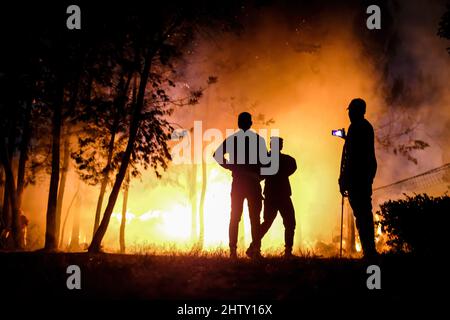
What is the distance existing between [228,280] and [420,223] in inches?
202

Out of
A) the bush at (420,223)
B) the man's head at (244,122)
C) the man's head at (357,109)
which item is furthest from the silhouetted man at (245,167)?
the bush at (420,223)

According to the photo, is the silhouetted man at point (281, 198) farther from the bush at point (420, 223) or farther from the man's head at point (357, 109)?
the bush at point (420, 223)

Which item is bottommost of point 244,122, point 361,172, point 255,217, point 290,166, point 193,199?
point 255,217

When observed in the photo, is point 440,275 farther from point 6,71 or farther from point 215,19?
point 6,71

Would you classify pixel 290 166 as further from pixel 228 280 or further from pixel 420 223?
pixel 228 280

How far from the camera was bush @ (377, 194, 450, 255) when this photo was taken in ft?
24.2

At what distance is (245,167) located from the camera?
22.9 ft

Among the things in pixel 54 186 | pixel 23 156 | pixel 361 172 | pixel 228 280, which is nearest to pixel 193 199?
pixel 23 156

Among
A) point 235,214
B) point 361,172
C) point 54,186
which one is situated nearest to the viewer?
point 361,172

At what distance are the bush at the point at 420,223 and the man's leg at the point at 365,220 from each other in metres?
1.54

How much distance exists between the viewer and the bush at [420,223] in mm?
7391

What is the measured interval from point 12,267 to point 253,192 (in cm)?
384

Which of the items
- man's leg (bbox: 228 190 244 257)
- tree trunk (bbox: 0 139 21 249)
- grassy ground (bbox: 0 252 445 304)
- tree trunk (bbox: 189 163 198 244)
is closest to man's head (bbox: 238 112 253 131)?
man's leg (bbox: 228 190 244 257)
